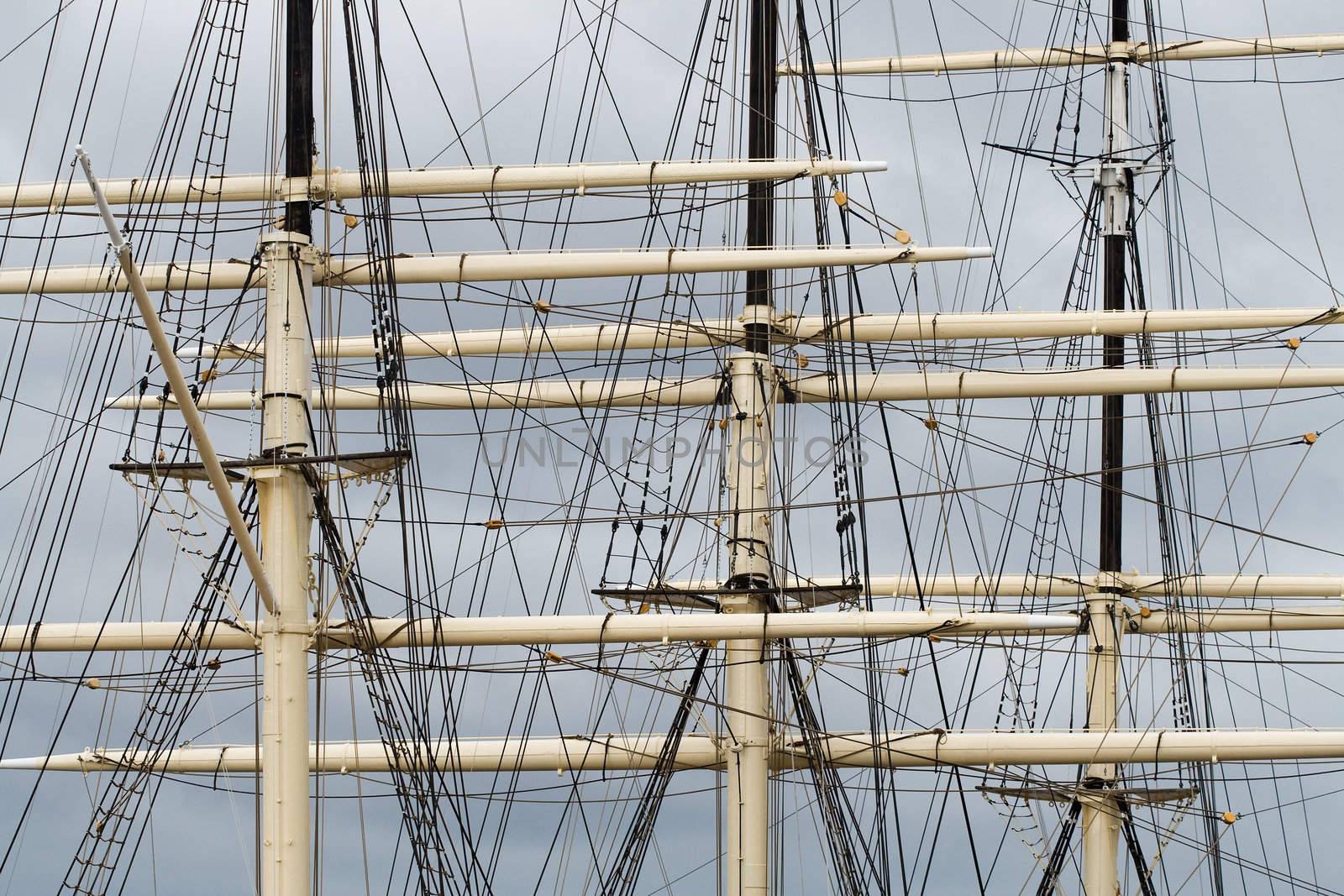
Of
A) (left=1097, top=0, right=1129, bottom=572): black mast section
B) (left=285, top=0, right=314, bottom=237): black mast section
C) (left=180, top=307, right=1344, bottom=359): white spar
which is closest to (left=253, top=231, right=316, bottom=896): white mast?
(left=285, top=0, right=314, bottom=237): black mast section

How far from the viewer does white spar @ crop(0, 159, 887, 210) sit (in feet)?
108

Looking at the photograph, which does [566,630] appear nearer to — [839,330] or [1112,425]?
[839,330]

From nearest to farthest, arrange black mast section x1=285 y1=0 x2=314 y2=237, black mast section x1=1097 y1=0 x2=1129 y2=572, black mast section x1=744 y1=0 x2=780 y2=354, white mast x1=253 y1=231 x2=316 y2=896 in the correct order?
white mast x1=253 y1=231 x2=316 y2=896, black mast section x1=285 y1=0 x2=314 y2=237, black mast section x1=744 y1=0 x2=780 y2=354, black mast section x1=1097 y1=0 x2=1129 y2=572

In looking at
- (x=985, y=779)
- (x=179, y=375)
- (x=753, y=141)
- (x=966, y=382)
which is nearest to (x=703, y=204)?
(x=753, y=141)

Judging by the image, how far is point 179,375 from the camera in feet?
86.3

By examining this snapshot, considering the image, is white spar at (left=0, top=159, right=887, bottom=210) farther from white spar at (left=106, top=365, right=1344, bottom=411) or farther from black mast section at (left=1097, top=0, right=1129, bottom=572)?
black mast section at (left=1097, top=0, right=1129, bottom=572)

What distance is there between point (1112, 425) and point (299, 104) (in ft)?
58.7

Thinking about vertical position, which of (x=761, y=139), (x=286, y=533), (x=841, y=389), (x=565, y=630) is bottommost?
(x=286, y=533)

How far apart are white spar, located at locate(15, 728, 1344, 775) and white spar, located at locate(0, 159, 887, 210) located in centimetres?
867

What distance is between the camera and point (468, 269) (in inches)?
1368

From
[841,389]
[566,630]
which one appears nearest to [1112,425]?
[841,389]

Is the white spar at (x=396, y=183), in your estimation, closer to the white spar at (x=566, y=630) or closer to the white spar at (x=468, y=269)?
the white spar at (x=468, y=269)

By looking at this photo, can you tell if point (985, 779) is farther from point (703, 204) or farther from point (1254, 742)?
point (703, 204)

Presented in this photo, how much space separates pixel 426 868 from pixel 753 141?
45.0ft
